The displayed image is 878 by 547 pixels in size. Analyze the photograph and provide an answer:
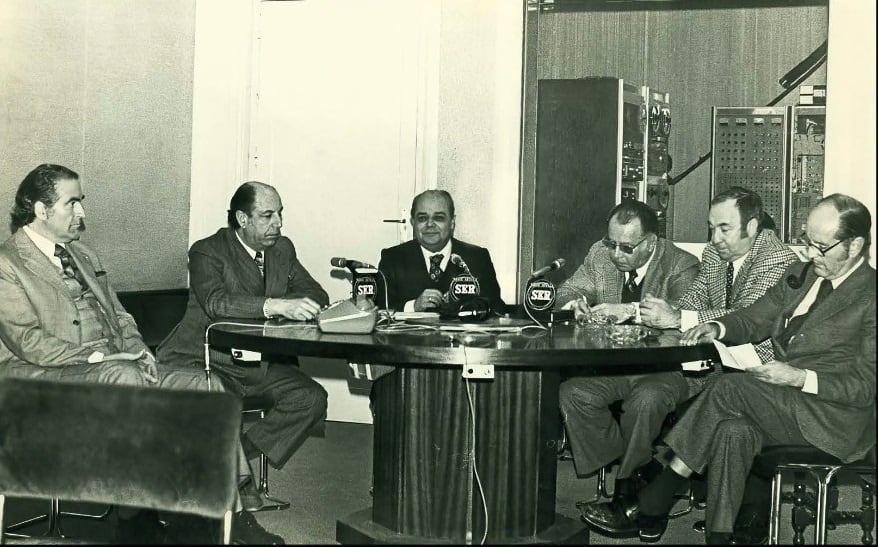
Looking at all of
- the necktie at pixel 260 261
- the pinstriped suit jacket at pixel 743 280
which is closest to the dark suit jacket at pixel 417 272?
the necktie at pixel 260 261

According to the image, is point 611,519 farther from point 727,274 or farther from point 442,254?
point 442,254

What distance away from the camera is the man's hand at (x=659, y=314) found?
155 inches

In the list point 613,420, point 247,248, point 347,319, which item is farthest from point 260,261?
point 613,420

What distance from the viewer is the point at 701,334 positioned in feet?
12.1

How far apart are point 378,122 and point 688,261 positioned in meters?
2.07

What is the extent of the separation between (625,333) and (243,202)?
1.83 m

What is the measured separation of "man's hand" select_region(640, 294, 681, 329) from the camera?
3.95m

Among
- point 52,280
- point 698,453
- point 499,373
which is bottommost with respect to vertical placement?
point 698,453

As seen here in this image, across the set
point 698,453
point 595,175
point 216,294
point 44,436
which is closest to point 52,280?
point 216,294

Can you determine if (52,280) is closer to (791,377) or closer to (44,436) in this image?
(44,436)

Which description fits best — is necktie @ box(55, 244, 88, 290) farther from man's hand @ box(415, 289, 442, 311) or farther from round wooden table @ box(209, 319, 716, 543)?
man's hand @ box(415, 289, 442, 311)

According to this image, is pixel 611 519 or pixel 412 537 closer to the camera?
pixel 412 537

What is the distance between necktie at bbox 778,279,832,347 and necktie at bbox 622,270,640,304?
33.4 inches

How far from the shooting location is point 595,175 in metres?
6.02
